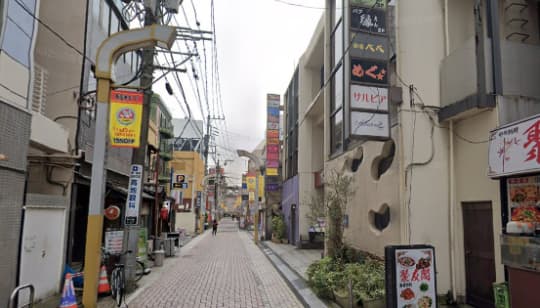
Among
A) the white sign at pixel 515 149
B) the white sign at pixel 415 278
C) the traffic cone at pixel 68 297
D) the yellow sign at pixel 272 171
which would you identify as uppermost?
the yellow sign at pixel 272 171

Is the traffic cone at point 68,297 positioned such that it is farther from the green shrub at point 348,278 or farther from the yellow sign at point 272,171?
the yellow sign at point 272,171

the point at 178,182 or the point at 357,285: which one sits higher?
the point at 178,182

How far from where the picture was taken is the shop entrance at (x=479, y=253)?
7.75 meters

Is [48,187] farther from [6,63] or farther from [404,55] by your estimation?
[404,55]

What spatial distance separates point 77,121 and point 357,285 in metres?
9.60

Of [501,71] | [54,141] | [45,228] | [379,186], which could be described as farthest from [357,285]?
[54,141]

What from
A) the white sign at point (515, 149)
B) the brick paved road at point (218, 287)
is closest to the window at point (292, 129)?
the brick paved road at point (218, 287)

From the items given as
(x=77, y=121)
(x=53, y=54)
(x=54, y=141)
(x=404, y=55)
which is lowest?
(x=54, y=141)

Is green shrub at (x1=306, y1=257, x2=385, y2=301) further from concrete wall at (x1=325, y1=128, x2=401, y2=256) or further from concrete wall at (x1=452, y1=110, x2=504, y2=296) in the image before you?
concrete wall at (x1=452, y1=110, x2=504, y2=296)

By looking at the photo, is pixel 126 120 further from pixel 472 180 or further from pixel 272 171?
pixel 272 171

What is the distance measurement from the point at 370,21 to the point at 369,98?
2141mm

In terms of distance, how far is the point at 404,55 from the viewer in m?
9.55

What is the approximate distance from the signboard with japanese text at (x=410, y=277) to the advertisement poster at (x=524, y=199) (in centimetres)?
200

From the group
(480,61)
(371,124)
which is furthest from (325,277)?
(480,61)
